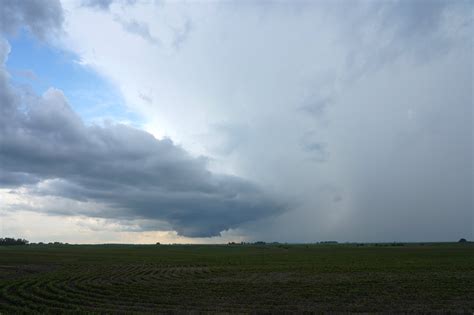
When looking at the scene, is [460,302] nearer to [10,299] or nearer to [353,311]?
[353,311]

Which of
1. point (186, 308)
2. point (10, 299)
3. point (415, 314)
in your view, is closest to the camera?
point (415, 314)

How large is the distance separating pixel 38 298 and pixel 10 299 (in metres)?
1.90

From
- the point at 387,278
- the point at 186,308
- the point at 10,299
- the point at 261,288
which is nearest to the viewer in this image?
the point at 186,308

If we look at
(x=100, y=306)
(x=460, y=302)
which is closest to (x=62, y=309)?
(x=100, y=306)

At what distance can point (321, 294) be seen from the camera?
31266 mm

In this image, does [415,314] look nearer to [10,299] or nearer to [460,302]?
[460,302]

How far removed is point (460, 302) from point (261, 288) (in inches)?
604

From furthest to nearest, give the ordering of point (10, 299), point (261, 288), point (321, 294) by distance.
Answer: point (261, 288) → point (321, 294) → point (10, 299)

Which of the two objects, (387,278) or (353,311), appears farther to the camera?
(387,278)

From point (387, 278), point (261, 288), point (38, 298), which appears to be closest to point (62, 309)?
point (38, 298)

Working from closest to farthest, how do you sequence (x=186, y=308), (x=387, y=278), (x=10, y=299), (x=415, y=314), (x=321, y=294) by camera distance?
(x=415, y=314), (x=186, y=308), (x=10, y=299), (x=321, y=294), (x=387, y=278)

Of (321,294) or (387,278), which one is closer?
(321,294)

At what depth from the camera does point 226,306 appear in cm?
2667

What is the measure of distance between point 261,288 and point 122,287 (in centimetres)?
1233
